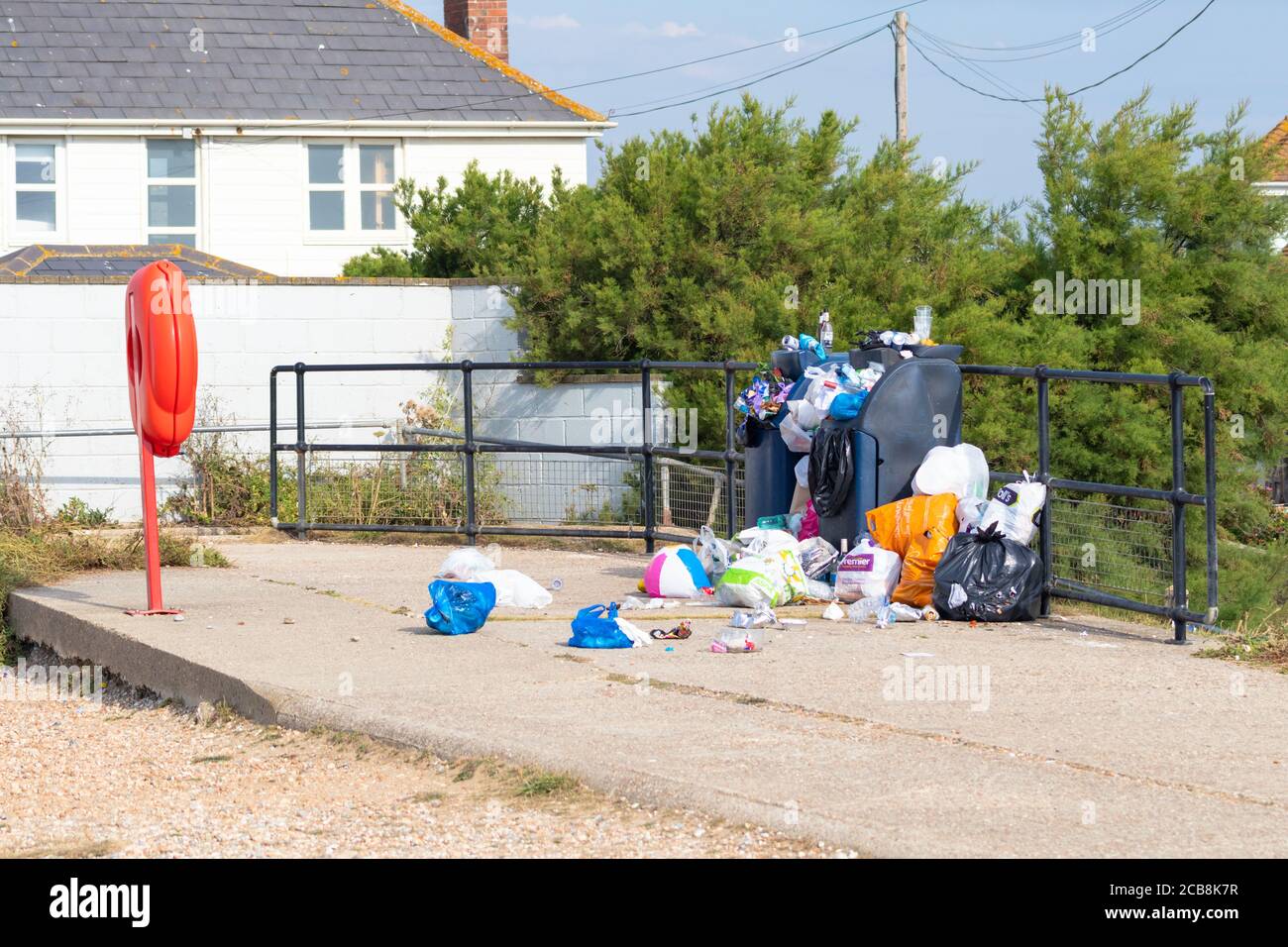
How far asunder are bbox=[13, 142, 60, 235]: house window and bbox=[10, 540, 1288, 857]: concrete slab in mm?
16718

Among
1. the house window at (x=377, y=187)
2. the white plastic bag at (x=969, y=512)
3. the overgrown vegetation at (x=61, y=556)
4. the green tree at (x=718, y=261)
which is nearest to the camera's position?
the white plastic bag at (x=969, y=512)

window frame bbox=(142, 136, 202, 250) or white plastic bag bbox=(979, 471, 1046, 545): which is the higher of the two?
window frame bbox=(142, 136, 202, 250)

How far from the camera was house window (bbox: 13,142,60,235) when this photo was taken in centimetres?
2447

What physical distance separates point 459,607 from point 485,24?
23037mm

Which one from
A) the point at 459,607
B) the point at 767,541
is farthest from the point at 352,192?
the point at 459,607

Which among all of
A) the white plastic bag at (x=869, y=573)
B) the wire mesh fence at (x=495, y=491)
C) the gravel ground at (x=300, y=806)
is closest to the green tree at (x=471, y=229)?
the wire mesh fence at (x=495, y=491)

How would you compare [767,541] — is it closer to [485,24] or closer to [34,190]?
[34,190]

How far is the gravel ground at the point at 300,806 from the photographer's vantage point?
474cm

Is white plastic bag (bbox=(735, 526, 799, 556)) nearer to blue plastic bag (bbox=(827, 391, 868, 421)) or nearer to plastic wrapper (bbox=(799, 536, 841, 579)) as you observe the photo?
plastic wrapper (bbox=(799, 536, 841, 579))

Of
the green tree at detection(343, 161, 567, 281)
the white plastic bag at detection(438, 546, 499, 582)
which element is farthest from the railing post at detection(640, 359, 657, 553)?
the green tree at detection(343, 161, 567, 281)

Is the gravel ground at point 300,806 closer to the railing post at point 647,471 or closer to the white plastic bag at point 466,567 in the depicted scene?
the white plastic bag at point 466,567

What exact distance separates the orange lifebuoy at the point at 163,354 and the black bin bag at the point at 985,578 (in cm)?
398
